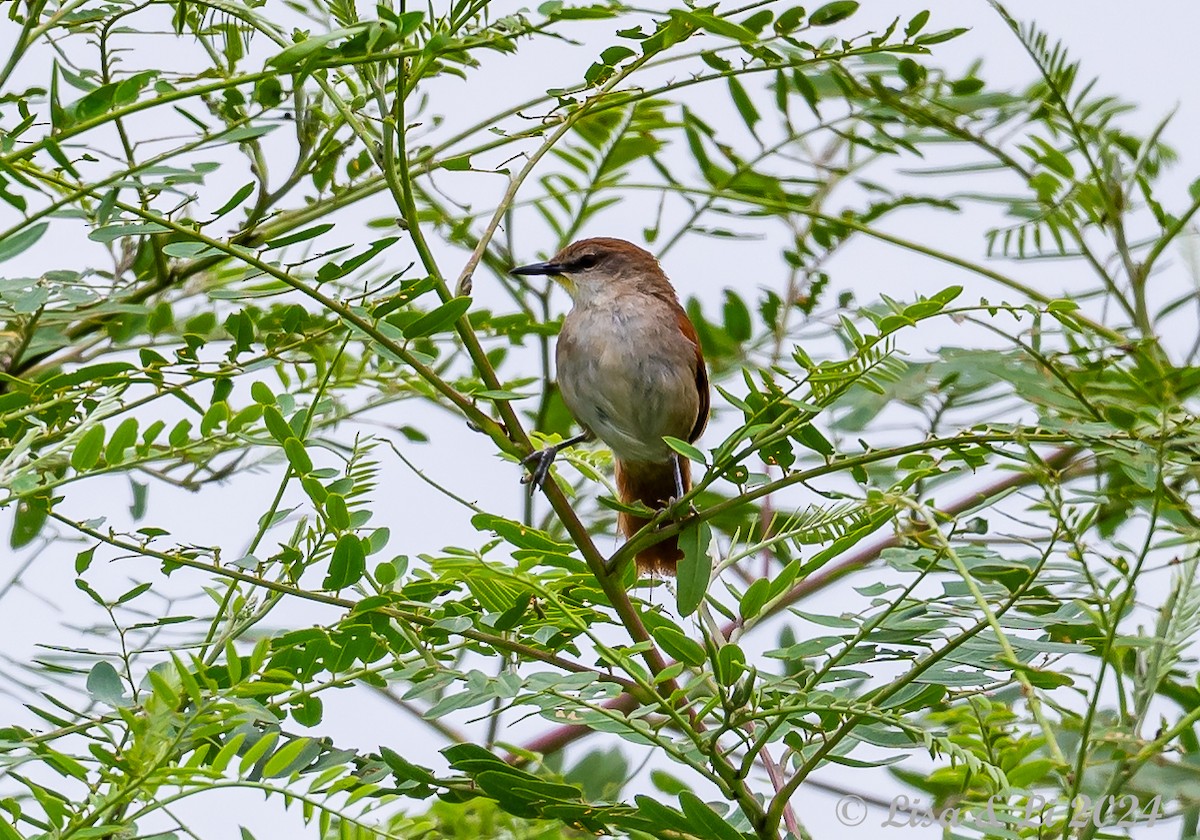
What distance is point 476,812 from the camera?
83.3 inches

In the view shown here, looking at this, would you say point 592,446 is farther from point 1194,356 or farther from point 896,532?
point 896,532

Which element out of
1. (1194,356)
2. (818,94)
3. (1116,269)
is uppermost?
(818,94)

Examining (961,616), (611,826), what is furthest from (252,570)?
(961,616)

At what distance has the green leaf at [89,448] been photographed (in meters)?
2.15

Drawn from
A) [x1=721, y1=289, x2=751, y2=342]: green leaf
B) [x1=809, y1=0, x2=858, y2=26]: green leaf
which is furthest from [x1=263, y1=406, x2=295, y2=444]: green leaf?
[x1=721, y1=289, x2=751, y2=342]: green leaf

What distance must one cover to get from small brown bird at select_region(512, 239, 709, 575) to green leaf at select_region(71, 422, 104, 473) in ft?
5.68

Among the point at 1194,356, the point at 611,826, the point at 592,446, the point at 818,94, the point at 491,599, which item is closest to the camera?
the point at 611,826

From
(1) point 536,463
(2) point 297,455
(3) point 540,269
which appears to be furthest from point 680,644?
(3) point 540,269

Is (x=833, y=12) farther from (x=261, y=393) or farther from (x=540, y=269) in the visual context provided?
(x=540, y=269)

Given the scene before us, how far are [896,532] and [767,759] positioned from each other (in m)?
0.36

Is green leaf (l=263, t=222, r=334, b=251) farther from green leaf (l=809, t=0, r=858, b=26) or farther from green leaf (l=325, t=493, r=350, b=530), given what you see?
green leaf (l=809, t=0, r=858, b=26)

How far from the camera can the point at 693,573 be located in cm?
212

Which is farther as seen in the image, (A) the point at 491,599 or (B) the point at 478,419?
(A) the point at 491,599

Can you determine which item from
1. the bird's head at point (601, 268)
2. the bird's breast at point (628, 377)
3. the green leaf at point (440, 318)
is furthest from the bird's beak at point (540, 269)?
the green leaf at point (440, 318)
